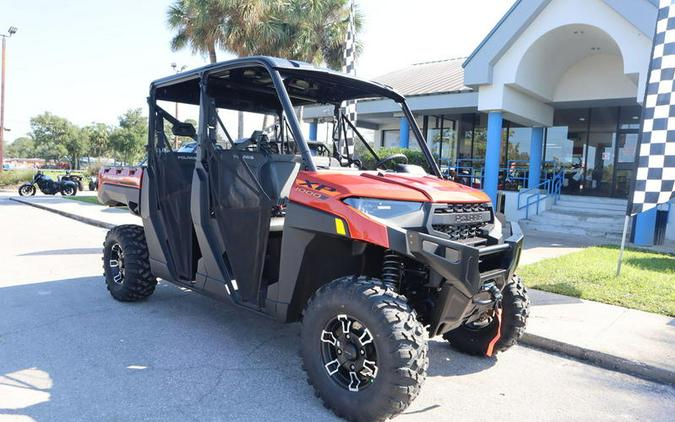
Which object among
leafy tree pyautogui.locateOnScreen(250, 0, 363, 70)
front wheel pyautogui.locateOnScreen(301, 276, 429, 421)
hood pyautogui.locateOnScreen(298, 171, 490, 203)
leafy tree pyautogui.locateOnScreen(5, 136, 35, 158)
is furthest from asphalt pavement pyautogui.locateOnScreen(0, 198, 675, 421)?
leafy tree pyautogui.locateOnScreen(5, 136, 35, 158)

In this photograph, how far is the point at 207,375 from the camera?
3607 millimetres

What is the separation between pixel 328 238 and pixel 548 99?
43.9 feet

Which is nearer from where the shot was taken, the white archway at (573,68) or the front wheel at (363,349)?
the front wheel at (363,349)

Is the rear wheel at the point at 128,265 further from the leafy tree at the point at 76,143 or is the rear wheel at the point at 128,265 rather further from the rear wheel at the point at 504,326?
the leafy tree at the point at 76,143

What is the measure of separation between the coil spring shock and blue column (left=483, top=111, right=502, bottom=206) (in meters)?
10.6

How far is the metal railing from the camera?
13938 millimetres

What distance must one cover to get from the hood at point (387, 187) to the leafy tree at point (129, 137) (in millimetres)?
51706

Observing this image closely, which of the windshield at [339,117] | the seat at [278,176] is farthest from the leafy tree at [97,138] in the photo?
the seat at [278,176]

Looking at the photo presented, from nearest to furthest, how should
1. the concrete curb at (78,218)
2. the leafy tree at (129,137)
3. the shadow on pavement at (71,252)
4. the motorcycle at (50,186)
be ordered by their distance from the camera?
the shadow on pavement at (71,252) → the concrete curb at (78,218) → the motorcycle at (50,186) → the leafy tree at (129,137)

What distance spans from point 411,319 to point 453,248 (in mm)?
497

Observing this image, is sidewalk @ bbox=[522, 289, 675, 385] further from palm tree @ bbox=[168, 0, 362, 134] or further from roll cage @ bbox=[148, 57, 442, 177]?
palm tree @ bbox=[168, 0, 362, 134]

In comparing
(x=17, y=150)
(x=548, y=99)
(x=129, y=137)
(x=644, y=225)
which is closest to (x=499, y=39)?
(x=548, y=99)

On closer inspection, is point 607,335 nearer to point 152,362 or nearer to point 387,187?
point 387,187

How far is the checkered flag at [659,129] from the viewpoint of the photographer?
6492 mm
